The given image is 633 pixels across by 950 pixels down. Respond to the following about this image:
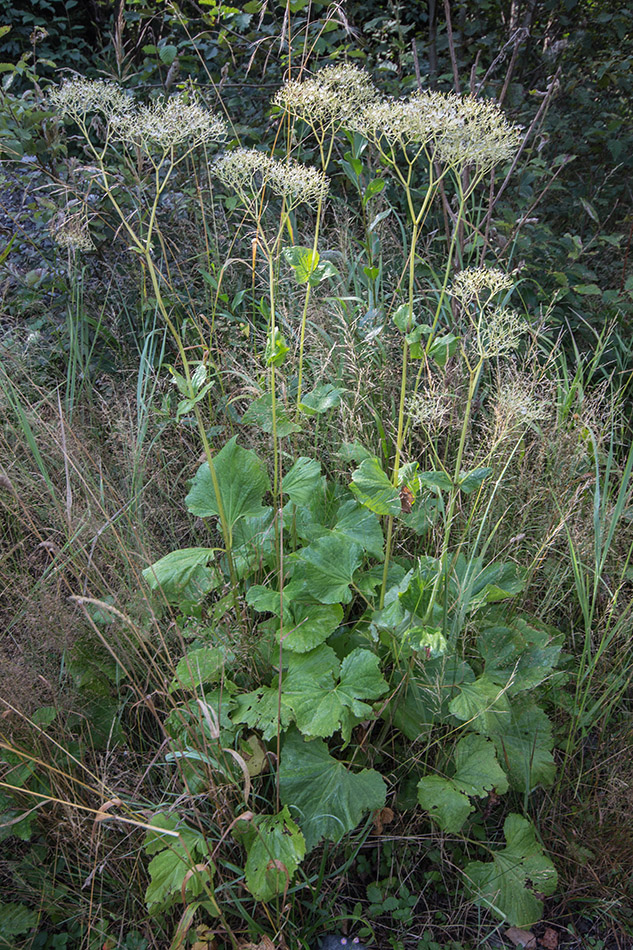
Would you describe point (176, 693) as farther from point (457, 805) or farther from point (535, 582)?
point (535, 582)

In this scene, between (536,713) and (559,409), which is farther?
(559,409)

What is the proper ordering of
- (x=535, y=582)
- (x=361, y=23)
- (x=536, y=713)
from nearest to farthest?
(x=536, y=713) → (x=535, y=582) → (x=361, y=23)

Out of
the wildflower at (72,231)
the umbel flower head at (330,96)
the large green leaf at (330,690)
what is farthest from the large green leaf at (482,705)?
the wildflower at (72,231)

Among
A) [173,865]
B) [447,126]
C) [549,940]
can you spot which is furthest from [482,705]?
[447,126]

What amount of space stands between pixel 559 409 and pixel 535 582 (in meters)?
0.61

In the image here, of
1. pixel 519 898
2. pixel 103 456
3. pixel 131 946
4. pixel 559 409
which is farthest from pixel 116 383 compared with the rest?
pixel 519 898

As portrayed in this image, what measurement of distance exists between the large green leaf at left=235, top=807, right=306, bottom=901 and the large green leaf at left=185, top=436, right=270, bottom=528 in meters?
0.72

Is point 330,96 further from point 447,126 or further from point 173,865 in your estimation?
point 173,865

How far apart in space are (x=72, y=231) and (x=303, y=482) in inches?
52.8

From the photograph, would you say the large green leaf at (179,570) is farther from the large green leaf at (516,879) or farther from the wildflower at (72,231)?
the wildflower at (72,231)

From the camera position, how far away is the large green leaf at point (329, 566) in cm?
158

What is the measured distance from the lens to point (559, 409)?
2.20 m

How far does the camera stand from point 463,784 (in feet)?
4.82

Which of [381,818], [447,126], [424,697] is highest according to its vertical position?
[447,126]
